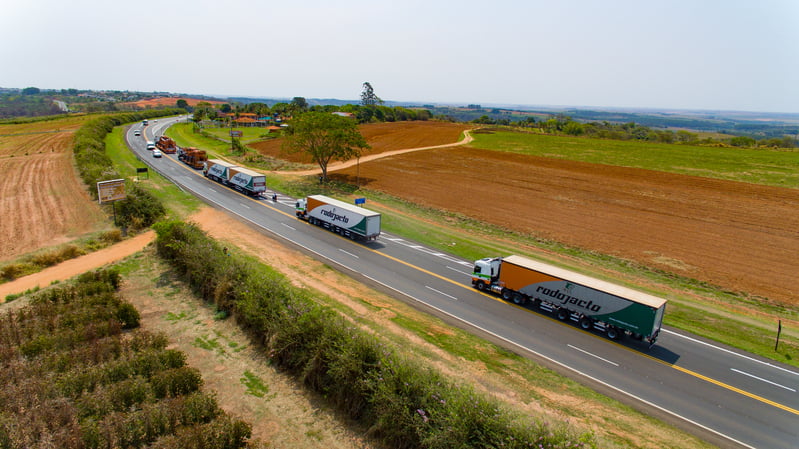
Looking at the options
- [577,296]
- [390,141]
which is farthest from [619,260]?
[390,141]

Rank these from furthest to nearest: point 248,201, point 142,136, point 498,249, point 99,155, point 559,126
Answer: point 559,126 → point 142,136 → point 99,155 → point 248,201 → point 498,249

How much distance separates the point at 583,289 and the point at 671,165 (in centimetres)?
7522

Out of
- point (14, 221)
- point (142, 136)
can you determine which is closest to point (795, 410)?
point (14, 221)

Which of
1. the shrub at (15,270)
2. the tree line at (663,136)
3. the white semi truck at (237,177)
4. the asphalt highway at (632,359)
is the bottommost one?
the asphalt highway at (632,359)

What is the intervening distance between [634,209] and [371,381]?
52.2m

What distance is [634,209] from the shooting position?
54469mm

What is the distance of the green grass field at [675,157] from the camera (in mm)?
73938

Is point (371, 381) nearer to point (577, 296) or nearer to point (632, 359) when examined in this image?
point (577, 296)

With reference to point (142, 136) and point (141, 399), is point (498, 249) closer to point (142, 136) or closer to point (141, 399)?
point (141, 399)

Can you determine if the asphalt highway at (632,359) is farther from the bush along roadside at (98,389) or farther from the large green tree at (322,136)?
the large green tree at (322,136)

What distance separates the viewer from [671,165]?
272 feet

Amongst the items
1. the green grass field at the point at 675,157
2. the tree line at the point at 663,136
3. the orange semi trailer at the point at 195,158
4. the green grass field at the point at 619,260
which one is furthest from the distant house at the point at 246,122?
the tree line at the point at 663,136

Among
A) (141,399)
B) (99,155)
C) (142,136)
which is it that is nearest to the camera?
(141,399)

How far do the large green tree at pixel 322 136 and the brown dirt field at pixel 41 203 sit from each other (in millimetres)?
29726
